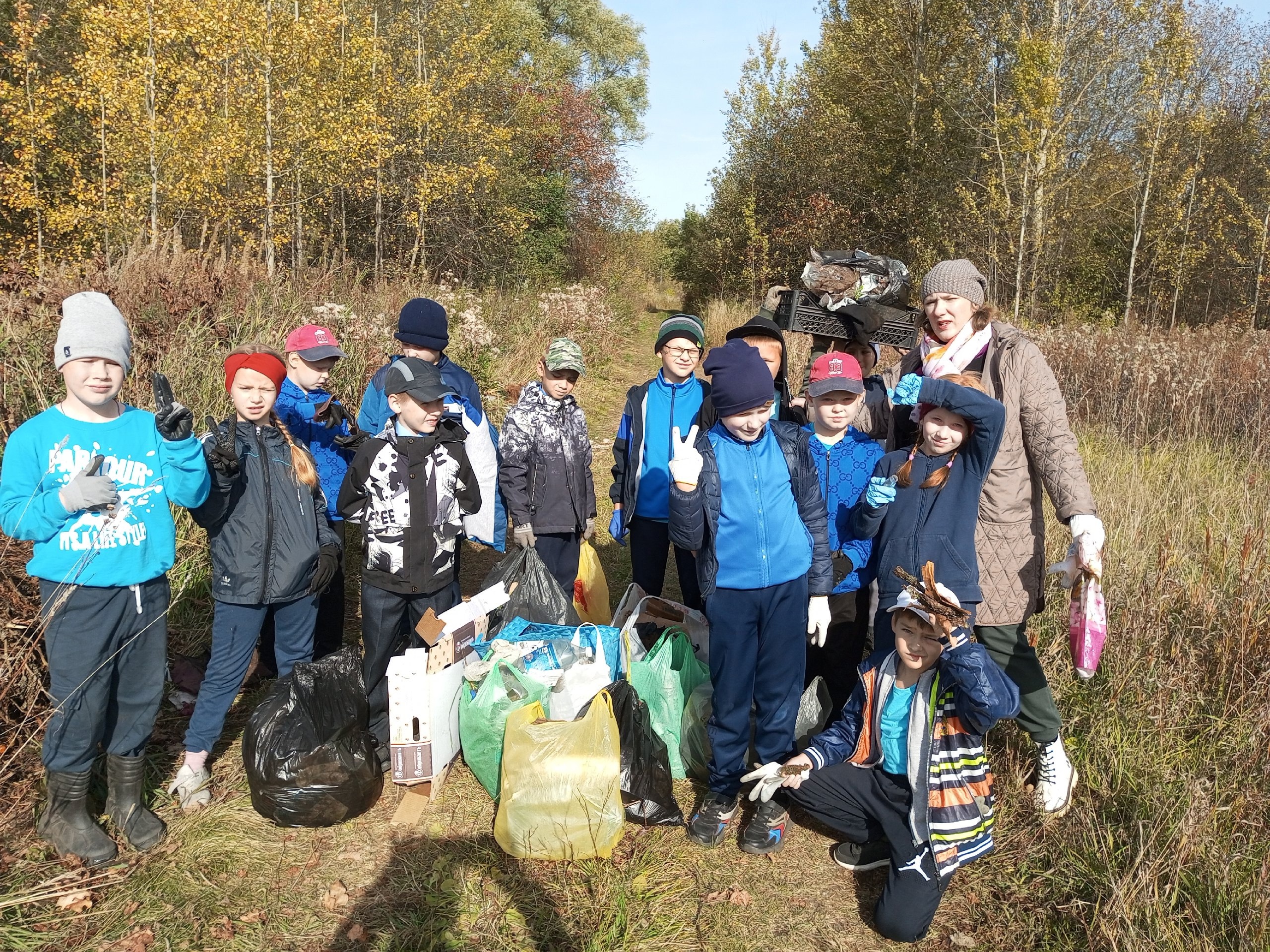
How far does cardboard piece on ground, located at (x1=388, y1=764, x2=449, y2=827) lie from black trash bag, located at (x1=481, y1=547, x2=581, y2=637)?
0.71 m

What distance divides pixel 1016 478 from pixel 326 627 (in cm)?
340

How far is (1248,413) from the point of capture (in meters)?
6.90

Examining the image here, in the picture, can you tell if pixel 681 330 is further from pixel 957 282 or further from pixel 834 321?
pixel 957 282

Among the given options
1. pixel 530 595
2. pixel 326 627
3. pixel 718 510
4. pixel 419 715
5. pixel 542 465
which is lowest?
pixel 326 627

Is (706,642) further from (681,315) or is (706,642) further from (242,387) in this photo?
(242,387)

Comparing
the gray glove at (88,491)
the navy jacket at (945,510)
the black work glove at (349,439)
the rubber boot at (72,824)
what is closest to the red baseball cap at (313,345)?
the black work glove at (349,439)

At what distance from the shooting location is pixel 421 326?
405cm

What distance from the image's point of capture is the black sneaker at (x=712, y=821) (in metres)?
3.00

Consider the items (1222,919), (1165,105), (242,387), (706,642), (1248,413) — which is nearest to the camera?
(1222,919)

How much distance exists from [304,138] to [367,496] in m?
10.6

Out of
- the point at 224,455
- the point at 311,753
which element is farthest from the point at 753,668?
the point at 224,455

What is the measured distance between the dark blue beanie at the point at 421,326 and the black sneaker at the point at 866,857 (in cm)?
302

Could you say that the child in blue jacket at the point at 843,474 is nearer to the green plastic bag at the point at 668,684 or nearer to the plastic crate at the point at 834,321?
the plastic crate at the point at 834,321

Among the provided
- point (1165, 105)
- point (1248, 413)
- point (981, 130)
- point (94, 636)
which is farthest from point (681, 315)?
point (1165, 105)
